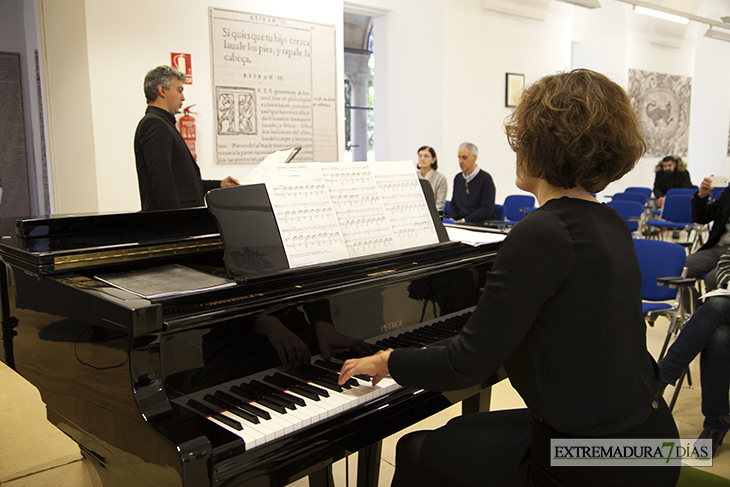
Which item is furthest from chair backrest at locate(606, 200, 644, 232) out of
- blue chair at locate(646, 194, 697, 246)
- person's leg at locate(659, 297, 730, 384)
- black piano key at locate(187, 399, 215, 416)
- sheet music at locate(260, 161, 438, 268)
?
black piano key at locate(187, 399, 215, 416)

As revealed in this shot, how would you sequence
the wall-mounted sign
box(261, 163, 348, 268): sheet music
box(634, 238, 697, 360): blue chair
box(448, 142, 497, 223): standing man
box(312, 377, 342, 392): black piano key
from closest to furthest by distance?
1. box(312, 377, 342, 392): black piano key
2. box(261, 163, 348, 268): sheet music
3. box(634, 238, 697, 360): blue chair
4. the wall-mounted sign
5. box(448, 142, 497, 223): standing man

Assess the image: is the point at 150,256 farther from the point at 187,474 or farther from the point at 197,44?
the point at 197,44

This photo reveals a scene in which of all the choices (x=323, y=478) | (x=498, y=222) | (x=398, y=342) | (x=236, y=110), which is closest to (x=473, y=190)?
(x=498, y=222)

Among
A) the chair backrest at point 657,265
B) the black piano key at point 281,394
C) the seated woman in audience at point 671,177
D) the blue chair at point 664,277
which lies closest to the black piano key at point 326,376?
the black piano key at point 281,394

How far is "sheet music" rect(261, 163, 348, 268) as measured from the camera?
159 centimetres

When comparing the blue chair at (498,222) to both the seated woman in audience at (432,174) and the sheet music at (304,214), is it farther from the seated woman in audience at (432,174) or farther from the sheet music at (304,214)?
the sheet music at (304,214)

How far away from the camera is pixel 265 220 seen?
1572 mm

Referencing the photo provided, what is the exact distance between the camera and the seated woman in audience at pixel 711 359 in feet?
8.02

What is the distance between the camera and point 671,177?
354 inches

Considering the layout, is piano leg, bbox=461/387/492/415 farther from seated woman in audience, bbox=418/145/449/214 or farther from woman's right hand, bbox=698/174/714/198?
seated woman in audience, bbox=418/145/449/214

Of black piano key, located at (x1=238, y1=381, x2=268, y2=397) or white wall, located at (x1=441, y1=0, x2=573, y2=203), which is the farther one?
white wall, located at (x1=441, y1=0, x2=573, y2=203)

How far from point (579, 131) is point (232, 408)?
981 mm

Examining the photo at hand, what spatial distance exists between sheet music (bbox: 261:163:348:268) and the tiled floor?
1.23 metres

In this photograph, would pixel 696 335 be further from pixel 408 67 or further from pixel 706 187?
pixel 408 67
